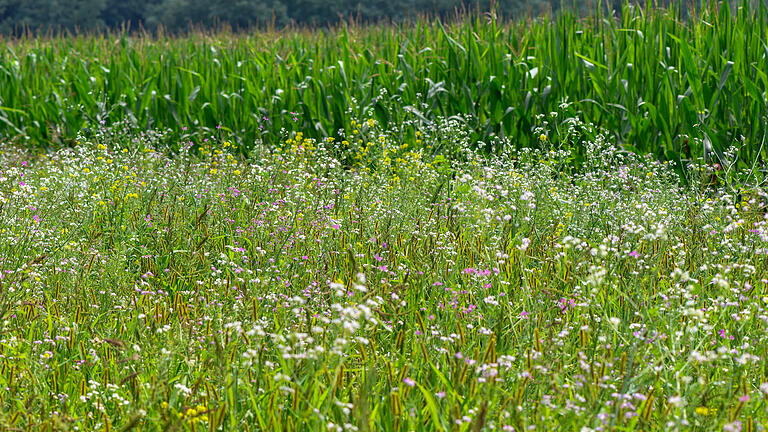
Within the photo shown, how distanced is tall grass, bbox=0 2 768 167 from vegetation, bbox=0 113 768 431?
3.61 ft

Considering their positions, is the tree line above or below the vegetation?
above

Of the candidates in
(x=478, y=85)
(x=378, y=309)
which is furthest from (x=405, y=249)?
(x=478, y=85)

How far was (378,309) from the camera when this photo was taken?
91.0 inches

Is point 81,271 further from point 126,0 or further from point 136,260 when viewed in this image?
point 126,0

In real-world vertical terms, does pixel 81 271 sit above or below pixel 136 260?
above

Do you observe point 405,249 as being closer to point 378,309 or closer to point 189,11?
point 378,309

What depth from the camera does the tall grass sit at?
5.94 m

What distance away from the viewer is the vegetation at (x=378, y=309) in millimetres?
1900

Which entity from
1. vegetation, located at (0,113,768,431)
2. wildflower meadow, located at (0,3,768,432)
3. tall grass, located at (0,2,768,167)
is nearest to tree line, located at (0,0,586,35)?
tall grass, located at (0,2,768,167)

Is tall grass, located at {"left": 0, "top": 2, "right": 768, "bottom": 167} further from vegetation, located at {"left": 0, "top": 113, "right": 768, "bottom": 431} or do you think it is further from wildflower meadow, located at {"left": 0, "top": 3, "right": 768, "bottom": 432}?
vegetation, located at {"left": 0, "top": 113, "right": 768, "bottom": 431}

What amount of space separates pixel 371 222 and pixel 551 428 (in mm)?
2091

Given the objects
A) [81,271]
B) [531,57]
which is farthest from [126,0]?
[81,271]

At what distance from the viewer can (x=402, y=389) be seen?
2037mm

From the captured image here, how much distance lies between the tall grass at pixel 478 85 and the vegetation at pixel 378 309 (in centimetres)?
110
